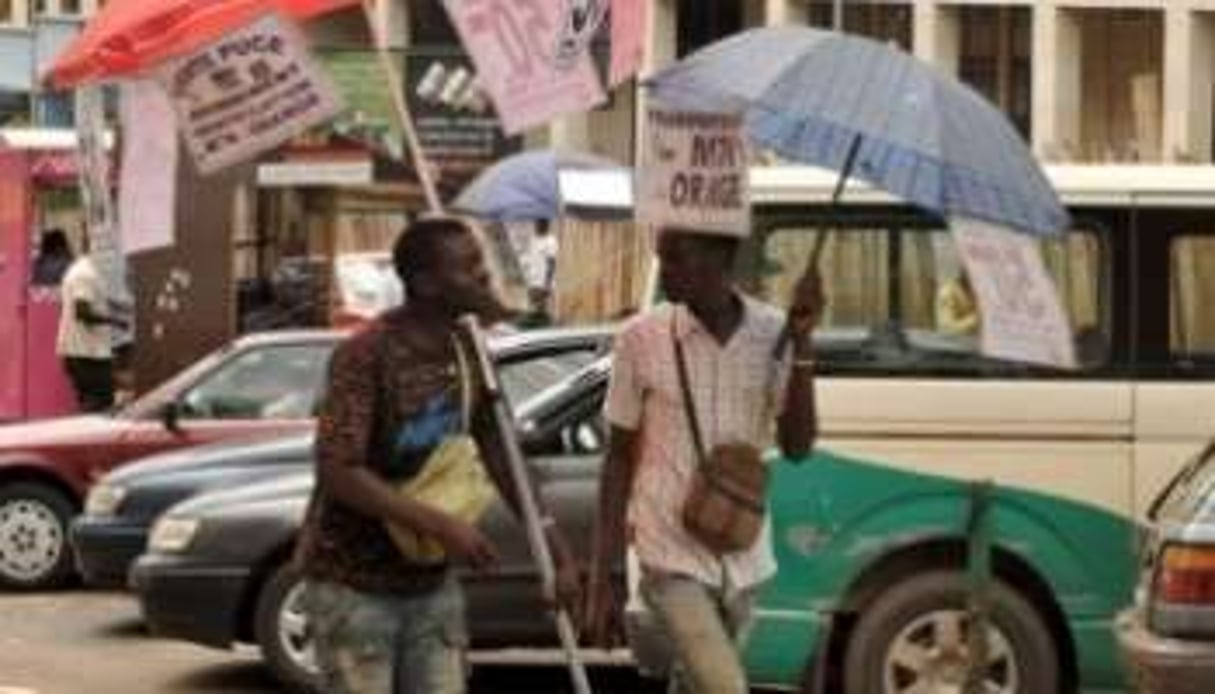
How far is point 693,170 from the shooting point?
6.95 metres

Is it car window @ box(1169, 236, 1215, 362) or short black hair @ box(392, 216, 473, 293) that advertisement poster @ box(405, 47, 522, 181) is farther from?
short black hair @ box(392, 216, 473, 293)

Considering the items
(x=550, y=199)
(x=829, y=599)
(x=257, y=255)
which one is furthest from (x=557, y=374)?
(x=257, y=255)

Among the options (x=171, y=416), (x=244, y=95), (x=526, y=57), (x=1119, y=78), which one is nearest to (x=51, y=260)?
(x=171, y=416)

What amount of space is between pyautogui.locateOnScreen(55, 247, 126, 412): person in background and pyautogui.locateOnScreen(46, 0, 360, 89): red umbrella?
41.8 feet

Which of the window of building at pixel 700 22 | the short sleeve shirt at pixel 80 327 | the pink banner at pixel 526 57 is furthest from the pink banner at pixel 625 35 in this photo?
the window of building at pixel 700 22

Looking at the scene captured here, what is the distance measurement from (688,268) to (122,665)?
22.3 feet

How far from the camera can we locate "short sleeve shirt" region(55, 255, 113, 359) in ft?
65.6

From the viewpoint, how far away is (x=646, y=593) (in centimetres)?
676

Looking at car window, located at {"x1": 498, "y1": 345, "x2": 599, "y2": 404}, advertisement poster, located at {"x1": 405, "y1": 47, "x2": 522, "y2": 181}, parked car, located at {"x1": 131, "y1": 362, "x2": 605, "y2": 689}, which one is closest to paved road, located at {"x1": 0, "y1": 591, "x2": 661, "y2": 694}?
parked car, located at {"x1": 131, "y1": 362, "x2": 605, "y2": 689}

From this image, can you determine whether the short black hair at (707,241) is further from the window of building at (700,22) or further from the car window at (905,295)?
the window of building at (700,22)

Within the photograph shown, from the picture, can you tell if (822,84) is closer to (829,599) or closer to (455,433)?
(455,433)

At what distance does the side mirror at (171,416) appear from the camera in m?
14.9

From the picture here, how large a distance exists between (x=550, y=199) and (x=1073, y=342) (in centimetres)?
1012

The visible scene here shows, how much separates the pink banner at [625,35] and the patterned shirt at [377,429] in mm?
1812
